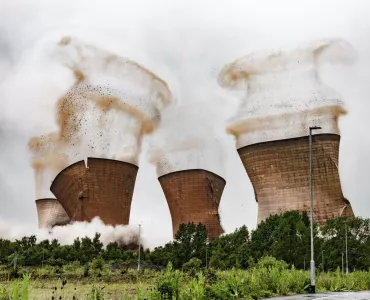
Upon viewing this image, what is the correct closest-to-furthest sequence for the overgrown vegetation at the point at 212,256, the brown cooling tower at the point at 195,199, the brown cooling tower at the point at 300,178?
the overgrown vegetation at the point at 212,256 → the brown cooling tower at the point at 300,178 → the brown cooling tower at the point at 195,199

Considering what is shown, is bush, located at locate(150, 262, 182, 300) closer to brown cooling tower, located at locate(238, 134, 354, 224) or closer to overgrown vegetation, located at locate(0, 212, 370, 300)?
overgrown vegetation, located at locate(0, 212, 370, 300)

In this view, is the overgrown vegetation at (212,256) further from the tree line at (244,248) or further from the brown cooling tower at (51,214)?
the brown cooling tower at (51,214)

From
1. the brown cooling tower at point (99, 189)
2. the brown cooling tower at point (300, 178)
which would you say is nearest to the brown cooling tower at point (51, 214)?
the brown cooling tower at point (99, 189)

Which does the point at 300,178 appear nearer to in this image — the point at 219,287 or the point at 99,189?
the point at 99,189

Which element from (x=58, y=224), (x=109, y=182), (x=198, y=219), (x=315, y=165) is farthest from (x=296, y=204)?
(x=58, y=224)

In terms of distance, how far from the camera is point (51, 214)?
7931 centimetres

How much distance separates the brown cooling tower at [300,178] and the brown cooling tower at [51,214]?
3210cm

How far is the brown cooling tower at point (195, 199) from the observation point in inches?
2616

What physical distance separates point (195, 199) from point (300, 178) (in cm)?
1485

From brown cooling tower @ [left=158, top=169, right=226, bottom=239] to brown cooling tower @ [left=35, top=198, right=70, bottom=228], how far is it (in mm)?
17440

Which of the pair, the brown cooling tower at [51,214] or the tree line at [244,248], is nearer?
the tree line at [244,248]

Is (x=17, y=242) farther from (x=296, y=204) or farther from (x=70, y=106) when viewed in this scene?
(x=296, y=204)

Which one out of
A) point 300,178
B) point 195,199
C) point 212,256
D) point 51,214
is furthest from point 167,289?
point 51,214

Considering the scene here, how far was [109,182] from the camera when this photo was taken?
A: 209 feet
